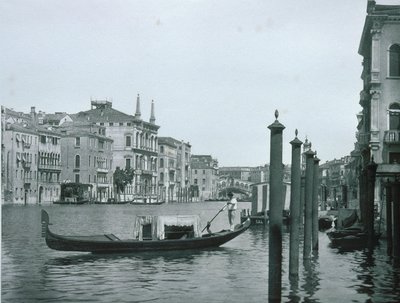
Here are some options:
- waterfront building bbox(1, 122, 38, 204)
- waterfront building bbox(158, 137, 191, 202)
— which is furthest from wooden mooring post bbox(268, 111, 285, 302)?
waterfront building bbox(158, 137, 191, 202)

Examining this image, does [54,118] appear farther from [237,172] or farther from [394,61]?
[237,172]

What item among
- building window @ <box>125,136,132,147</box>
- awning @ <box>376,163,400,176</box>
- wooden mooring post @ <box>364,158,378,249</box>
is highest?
building window @ <box>125,136,132,147</box>

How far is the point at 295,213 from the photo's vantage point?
11.7 meters

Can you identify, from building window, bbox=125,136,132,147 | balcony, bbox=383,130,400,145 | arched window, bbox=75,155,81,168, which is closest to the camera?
balcony, bbox=383,130,400,145

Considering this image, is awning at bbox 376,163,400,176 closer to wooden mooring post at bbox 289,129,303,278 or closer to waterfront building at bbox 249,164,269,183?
wooden mooring post at bbox 289,129,303,278

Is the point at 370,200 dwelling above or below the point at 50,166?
below

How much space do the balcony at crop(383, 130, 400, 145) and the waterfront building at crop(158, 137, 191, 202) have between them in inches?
3049

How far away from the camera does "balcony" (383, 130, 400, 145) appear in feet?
78.8

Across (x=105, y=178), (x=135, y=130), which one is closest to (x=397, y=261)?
(x=105, y=178)

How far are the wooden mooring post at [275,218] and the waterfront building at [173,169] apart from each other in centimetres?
9174

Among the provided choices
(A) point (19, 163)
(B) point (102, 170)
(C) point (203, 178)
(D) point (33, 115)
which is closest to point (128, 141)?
(B) point (102, 170)

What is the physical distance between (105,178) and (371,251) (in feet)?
226

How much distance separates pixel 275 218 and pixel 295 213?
9.37ft

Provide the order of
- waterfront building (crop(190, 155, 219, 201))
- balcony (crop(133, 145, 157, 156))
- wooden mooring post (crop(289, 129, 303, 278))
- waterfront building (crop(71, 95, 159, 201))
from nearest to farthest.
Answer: wooden mooring post (crop(289, 129, 303, 278)) → waterfront building (crop(71, 95, 159, 201)) → balcony (crop(133, 145, 157, 156)) → waterfront building (crop(190, 155, 219, 201))
